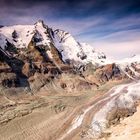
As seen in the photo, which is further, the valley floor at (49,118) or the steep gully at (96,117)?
the valley floor at (49,118)

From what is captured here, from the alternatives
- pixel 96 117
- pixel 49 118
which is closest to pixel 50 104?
pixel 49 118

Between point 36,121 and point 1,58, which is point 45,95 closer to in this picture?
point 1,58

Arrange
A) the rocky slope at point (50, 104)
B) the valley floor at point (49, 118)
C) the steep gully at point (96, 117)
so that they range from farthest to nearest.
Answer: the rocky slope at point (50, 104), the valley floor at point (49, 118), the steep gully at point (96, 117)

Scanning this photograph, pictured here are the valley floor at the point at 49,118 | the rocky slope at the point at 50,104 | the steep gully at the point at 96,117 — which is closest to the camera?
the steep gully at the point at 96,117

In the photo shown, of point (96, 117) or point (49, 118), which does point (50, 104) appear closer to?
point (49, 118)

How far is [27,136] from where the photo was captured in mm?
84625

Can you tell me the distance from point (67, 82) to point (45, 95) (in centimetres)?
2931

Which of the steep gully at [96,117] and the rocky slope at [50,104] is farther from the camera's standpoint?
the rocky slope at [50,104]

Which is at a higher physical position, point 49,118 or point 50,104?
point 50,104

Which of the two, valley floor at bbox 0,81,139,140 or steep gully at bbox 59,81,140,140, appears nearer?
steep gully at bbox 59,81,140,140

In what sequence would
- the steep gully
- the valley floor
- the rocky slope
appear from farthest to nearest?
the rocky slope
the valley floor
the steep gully

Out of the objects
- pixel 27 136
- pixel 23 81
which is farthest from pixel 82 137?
pixel 23 81

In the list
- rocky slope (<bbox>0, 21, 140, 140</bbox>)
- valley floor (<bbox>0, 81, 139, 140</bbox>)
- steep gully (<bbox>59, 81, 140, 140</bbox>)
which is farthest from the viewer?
rocky slope (<bbox>0, 21, 140, 140</bbox>)

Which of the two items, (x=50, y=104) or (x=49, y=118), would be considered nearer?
(x=49, y=118)
